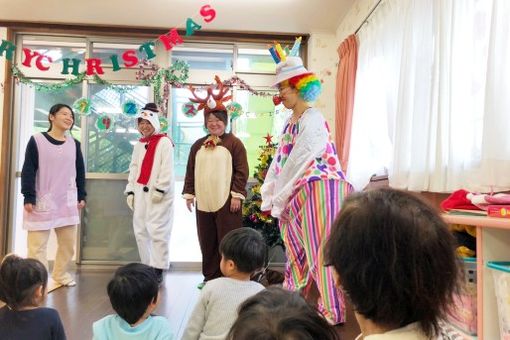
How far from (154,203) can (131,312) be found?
6.83ft

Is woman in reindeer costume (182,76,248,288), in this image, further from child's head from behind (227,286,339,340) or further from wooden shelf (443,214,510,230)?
child's head from behind (227,286,339,340)

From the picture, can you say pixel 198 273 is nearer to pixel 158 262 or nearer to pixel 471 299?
pixel 158 262

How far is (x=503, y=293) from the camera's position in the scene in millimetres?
1218

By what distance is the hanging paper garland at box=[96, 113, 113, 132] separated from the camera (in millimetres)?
4031

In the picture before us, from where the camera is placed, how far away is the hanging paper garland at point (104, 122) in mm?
4031

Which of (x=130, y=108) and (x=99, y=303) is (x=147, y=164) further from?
(x=99, y=303)

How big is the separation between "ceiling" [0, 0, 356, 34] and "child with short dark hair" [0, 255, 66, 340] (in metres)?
2.77

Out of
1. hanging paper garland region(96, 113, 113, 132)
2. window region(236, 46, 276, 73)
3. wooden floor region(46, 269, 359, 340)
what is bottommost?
wooden floor region(46, 269, 359, 340)

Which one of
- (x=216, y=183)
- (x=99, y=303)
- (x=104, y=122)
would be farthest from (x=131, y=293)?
(x=104, y=122)

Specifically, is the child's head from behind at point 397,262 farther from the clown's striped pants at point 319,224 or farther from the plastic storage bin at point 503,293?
the clown's striped pants at point 319,224

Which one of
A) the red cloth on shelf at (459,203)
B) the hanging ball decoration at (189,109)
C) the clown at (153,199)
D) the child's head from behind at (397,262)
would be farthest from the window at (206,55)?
the child's head from behind at (397,262)

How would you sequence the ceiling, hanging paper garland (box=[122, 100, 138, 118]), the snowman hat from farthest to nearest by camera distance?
hanging paper garland (box=[122, 100, 138, 118]) → the ceiling → the snowman hat

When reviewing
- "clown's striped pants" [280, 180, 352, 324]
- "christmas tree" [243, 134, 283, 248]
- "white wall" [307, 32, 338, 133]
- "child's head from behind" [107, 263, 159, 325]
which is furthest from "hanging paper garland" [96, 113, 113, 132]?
"child's head from behind" [107, 263, 159, 325]

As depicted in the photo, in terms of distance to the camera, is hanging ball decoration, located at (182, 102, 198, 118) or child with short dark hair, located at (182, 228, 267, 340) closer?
child with short dark hair, located at (182, 228, 267, 340)
